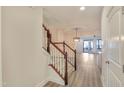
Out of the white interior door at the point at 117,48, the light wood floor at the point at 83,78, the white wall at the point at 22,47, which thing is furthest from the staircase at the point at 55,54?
the white interior door at the point at 117,48

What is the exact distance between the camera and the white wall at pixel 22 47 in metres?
3.08

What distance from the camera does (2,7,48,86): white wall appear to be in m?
3.08

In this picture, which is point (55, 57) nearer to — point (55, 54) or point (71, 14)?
point (55, 54)

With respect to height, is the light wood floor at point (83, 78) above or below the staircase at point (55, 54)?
below

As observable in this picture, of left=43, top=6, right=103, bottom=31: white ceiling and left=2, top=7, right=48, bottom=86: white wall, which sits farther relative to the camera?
left=43, top=6, right=103, bottom=31: white ceiling

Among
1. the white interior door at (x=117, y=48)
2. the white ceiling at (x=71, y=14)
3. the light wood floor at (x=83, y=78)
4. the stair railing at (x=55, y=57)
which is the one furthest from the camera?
the stair railing at (x=55, y=57)

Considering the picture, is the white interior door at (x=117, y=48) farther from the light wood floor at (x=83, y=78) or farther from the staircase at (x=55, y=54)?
the staircase at (x=55, y=54)

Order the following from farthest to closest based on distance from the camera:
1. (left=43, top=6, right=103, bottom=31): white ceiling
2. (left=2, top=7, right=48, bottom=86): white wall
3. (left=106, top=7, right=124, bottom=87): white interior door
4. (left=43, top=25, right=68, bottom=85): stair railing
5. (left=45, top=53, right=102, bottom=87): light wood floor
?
1. (left=43, top=25, right=68, bottom=85): stair railing
2. (left=43, top=6, right=103, bottom=31): white ceiling
3. (left=45, top=53, right=102, bottom=87): light wood floor
4. (left=2, top=7, right=48, bottom=86): white wall
5. (left=106, top=7, right=124, bottom=87): white interior door

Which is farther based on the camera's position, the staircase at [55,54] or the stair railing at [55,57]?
the stair railing at [55,57]

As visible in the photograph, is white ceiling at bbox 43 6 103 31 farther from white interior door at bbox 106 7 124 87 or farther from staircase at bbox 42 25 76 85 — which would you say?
white interior door at bbox 106 7 124 87

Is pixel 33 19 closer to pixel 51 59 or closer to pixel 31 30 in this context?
pixel 31 30

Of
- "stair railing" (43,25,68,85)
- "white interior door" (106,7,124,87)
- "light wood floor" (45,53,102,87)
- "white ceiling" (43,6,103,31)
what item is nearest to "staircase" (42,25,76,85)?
"stair railing" (43,25,68,85)
